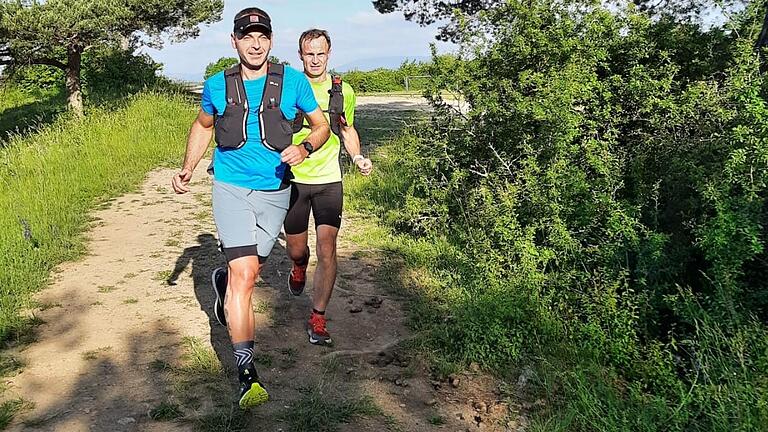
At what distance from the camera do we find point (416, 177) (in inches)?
298

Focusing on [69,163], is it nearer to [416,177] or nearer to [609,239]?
[416,177]

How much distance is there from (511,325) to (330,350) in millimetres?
1263

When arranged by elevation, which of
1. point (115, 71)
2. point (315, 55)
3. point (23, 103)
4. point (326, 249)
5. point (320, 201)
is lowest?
point (326, 249)

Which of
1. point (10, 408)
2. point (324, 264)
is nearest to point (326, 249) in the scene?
point (324, 264)

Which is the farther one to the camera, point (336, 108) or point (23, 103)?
point (23, 103)

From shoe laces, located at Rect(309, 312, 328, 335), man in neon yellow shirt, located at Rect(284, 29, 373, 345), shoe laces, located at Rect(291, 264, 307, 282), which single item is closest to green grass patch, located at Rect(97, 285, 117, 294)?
shoe laces, located at Rect(291, 264, 307, 282)

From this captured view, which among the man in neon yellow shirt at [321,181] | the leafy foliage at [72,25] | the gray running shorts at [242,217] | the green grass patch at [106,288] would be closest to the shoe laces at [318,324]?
the man in neon yellow shirt at [321,181]

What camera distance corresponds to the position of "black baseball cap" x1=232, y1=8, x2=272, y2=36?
141 inches

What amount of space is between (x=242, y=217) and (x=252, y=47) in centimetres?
93

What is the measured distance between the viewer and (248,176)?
12.3 feet

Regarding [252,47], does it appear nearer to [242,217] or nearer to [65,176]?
[242,217]

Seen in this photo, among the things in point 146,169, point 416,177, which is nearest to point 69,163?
point 146,169

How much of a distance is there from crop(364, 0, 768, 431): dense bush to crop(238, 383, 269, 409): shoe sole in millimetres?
1445

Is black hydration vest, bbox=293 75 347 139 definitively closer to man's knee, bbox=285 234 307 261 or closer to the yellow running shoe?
man's knee, bbox=285 234 307 261
